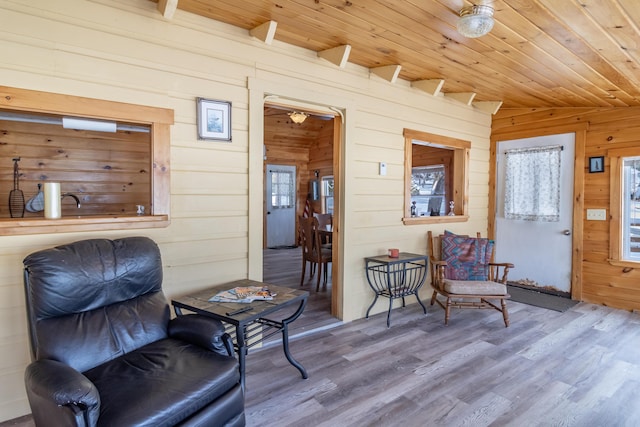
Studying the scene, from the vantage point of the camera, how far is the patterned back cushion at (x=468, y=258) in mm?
4004

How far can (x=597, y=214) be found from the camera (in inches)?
168

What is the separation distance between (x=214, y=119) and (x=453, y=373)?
101 inches

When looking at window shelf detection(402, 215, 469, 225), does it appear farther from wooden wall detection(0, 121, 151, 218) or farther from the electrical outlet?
wooden wall detection(0, 121, 151, 218)

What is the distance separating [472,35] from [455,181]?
2.79 metres

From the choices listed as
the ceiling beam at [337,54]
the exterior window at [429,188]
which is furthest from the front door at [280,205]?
the ceiling beam at [337,54]

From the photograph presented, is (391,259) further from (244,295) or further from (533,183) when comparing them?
(533,183)

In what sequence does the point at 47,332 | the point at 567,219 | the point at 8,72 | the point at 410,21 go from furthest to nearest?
the point at 567,219 < the point at 410,21 < the point at 8,72 < the point at 47,332

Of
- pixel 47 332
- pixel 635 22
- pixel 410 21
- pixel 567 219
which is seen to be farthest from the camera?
pixel 567 219

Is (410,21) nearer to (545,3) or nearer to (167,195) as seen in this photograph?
(545,3)

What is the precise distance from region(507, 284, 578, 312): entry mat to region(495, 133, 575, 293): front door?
0.13m

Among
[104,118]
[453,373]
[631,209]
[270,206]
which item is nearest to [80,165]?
[104,118]

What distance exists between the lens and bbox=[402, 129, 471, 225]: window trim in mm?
4109

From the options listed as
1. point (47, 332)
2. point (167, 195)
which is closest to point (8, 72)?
point (167, 195)

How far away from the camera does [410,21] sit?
251cm
